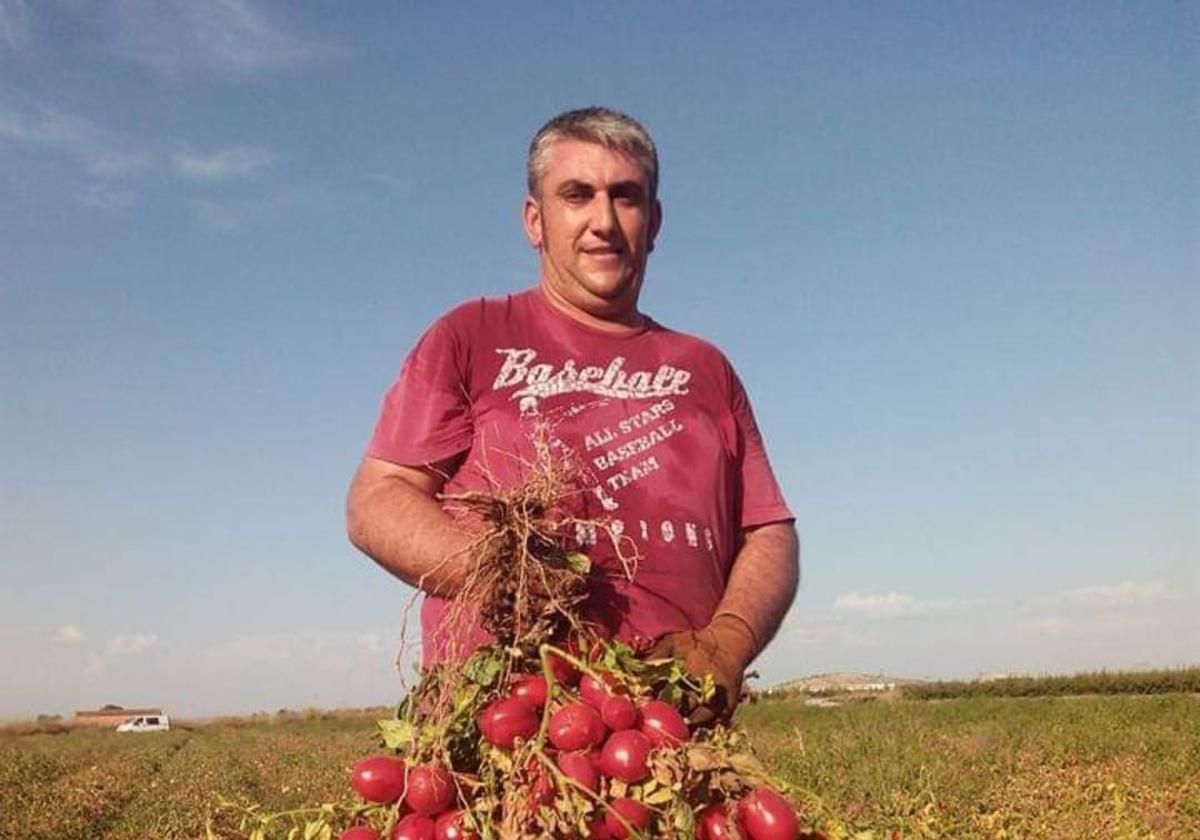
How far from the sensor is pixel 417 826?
6.13 ft

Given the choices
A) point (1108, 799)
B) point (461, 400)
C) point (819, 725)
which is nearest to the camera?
point (461, 400)

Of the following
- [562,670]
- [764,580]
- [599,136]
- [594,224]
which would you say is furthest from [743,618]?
[599,136]

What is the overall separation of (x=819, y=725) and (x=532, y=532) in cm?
2179

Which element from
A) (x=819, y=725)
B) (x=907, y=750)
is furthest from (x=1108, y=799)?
(x=819, y=725)

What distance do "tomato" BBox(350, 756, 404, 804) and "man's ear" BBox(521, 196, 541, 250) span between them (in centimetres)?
146

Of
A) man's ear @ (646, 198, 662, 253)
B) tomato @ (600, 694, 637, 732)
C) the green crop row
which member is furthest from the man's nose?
the green crop row

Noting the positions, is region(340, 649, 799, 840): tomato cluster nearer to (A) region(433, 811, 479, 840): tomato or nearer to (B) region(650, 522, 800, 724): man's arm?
(A) region(433, 811, 479, 840): tomato

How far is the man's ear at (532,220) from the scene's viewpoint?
300 cm

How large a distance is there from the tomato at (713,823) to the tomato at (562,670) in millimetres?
300

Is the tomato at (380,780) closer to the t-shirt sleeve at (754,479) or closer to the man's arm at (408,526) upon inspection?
the man's arm at (408,526)

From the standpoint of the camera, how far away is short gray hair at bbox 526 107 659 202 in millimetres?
2848

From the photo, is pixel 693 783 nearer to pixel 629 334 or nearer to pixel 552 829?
pixel 552 829

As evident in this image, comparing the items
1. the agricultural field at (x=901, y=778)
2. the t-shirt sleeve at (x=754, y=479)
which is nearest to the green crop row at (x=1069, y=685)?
the agricultural field at (x=901, y=778)

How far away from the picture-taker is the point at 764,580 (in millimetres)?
2711
